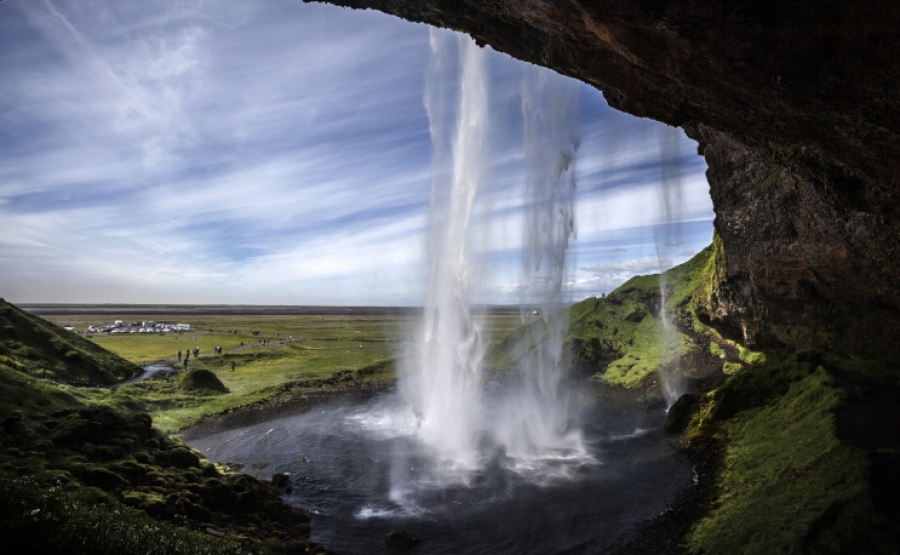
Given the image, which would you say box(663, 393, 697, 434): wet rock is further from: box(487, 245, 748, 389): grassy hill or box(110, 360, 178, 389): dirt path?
box(110, 360, 178, 389): dirt path

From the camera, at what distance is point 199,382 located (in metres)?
43.3

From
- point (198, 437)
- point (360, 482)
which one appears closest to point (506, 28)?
point (360, 482)

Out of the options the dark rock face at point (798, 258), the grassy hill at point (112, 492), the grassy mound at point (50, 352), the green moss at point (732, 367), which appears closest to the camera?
the grassy hill at point (112, 492)

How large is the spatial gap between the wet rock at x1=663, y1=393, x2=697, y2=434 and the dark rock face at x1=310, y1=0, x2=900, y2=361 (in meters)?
9.66

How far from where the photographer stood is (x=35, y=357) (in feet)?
120

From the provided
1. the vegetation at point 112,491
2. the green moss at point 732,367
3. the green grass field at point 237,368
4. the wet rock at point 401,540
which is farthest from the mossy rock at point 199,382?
the green moss at point 732,367

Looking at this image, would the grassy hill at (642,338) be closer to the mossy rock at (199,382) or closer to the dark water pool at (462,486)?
the dark water pool at (462,486)

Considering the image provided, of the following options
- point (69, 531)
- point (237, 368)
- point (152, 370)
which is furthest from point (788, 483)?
point (237, 368)

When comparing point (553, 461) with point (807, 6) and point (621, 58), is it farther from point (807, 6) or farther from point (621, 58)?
point (807, 6)

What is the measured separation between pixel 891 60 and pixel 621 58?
6.33m

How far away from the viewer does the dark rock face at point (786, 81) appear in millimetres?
9000

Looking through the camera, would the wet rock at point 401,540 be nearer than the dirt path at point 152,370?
Yes

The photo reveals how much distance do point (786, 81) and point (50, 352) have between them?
5543 centimetres

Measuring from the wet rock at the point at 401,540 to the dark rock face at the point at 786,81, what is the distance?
18.9 metres
